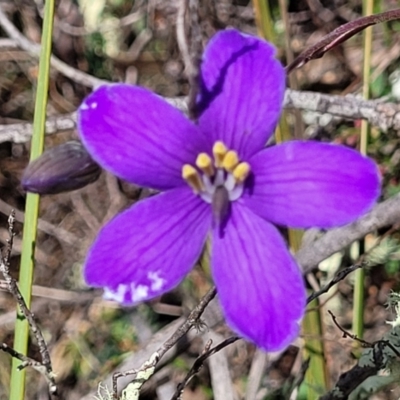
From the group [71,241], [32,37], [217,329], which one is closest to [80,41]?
[32,37]

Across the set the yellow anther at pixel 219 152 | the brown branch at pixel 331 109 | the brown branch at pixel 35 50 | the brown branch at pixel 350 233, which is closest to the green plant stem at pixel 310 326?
the brown branch at pixel 350 233

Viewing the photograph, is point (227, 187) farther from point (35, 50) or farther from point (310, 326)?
point (35, 50)

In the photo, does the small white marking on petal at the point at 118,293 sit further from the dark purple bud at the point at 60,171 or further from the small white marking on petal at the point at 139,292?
the dark purple bud at the point at 60,171

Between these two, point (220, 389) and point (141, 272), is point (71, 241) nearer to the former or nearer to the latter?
point (220, 389)

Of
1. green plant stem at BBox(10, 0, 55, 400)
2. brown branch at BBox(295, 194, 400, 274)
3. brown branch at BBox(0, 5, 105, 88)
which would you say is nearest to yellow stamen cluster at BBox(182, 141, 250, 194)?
green plant stem at BBox(10, 0, 55, 400)

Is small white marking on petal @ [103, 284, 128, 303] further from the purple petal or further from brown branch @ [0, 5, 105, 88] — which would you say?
brown branch @ [0, 5, 105, 88]

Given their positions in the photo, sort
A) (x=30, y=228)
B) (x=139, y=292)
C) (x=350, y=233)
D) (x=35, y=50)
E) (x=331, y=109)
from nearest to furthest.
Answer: (x=139, y=292) → (x=30, y=228) → (x=350, y=233) → (x=331, y=109) → (x=35, y=50)

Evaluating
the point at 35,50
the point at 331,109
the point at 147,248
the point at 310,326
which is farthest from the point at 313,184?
the point at 35,50
